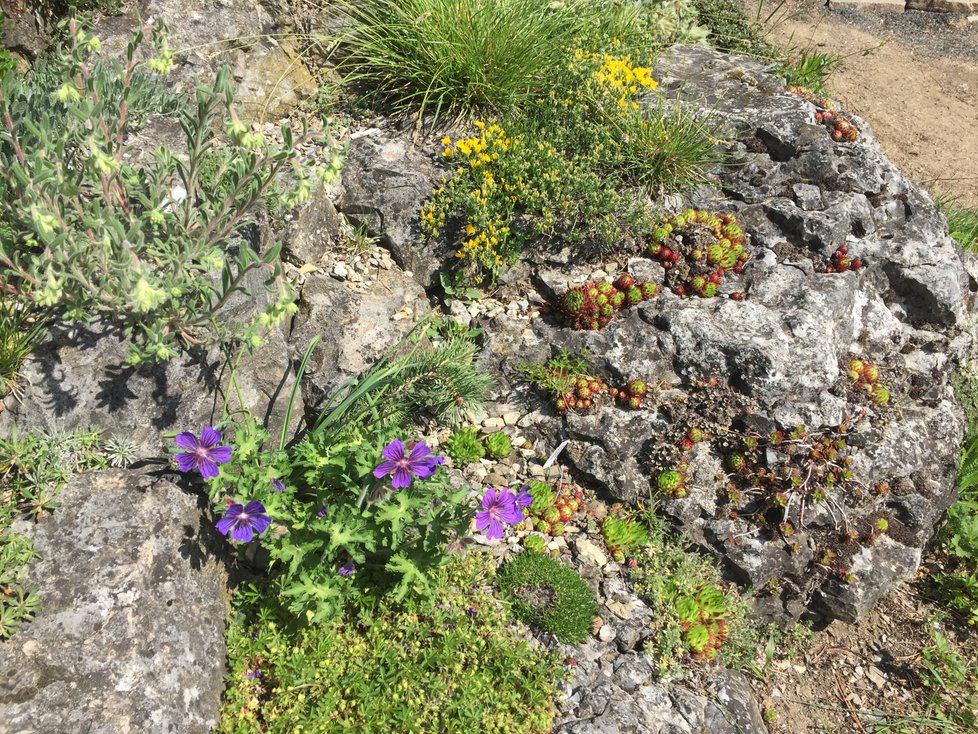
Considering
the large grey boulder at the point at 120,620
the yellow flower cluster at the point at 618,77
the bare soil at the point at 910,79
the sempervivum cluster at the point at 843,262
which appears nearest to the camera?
the large grey boulder at the point at 120,620

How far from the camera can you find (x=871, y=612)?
488 cm

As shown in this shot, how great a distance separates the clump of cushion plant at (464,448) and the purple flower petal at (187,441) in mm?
1772

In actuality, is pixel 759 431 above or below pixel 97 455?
above

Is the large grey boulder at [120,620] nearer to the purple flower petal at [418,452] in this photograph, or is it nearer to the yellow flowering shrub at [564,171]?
the purple flower petal at [418,452]

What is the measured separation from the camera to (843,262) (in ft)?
16.2

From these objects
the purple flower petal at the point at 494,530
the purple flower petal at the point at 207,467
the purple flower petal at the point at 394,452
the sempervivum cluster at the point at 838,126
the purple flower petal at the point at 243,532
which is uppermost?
the sempervivum cluster at the point at 838,126

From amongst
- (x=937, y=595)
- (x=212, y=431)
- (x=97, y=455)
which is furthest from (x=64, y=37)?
(x=937, y=595)

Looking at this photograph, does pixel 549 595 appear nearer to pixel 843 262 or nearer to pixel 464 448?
pixel 464 448

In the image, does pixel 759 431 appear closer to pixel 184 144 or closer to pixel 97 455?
pixel 97 455

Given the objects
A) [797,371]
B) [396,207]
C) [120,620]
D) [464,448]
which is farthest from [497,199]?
[120,620]

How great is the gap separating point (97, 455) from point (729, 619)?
407cm

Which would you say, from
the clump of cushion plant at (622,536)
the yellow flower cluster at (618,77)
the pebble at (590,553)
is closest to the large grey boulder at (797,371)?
the clump of cushion plant at (622,536)

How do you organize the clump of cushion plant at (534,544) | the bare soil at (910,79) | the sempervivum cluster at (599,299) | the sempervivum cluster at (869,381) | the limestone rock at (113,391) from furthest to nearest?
the bare soil at (910,79), the sempervivum cluster at (869,381), the sempervivum cluster at (599,299), the clump of cushion plant at (534,544), the limestone rock at (113,391)

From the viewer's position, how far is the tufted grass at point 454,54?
5.43 m
